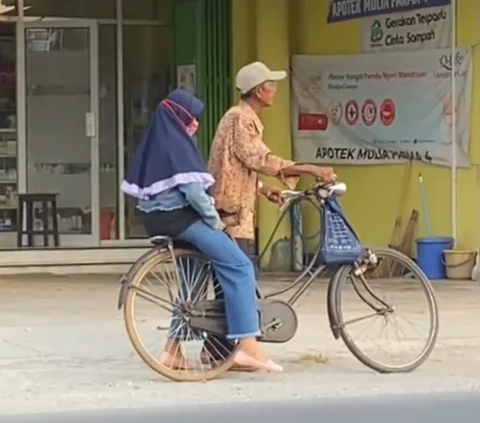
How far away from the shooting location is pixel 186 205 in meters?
7.49

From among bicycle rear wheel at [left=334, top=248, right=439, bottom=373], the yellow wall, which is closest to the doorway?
the yellow wall

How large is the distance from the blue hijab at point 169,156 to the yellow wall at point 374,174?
240 inches

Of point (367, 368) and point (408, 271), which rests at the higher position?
point (408, 271)

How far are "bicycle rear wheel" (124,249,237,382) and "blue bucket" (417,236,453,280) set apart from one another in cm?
561

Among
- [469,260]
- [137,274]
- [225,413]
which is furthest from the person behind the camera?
[469,260]

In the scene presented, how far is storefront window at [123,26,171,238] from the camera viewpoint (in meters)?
15.3

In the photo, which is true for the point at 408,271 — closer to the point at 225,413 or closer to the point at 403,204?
the point at 225,413

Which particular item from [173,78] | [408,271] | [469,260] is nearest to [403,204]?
[469,260]

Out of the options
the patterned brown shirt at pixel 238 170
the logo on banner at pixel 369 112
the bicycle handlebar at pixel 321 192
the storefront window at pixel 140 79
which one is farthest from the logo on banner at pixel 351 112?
the bicycle handlebar at pixel 321 192

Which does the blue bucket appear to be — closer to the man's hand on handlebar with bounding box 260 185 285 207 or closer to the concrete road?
the concrete road

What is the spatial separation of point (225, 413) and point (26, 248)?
7982mm

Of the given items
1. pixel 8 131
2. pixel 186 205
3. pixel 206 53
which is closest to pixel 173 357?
pixel 186 205

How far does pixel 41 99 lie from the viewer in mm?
15172

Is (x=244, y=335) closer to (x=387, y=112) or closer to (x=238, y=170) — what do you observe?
(x=238, y=170)
